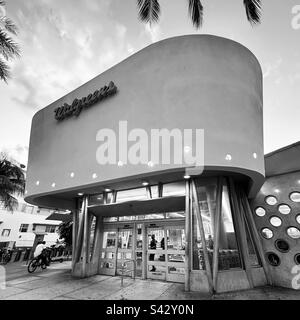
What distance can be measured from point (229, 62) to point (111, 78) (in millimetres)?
5008

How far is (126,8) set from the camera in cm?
827

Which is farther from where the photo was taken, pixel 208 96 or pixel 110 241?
pixel 110 241

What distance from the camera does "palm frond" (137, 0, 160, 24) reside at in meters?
6.93

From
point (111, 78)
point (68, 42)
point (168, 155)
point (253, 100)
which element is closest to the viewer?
point (168, 155)

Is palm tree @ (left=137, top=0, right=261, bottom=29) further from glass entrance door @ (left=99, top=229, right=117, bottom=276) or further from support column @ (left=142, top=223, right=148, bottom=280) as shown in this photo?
glass entrance door @ (left=99, top=229, right=117, bottom=276)

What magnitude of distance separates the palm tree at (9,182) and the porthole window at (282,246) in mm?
18346

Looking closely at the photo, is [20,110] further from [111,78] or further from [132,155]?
[132,155]

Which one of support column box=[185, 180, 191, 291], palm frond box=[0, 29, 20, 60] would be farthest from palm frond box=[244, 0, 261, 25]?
palm frond box=[0, 29, 20, 60]

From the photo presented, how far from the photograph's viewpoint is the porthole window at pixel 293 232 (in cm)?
841

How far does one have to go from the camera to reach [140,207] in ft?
32.5

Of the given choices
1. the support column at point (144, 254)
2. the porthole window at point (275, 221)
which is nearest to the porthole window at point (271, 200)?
the porthole window at point (275, 221)

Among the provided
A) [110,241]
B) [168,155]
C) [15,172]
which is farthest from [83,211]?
[15,172]

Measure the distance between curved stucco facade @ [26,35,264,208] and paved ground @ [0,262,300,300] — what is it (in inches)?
143

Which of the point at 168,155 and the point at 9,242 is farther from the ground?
the point at 168,155
